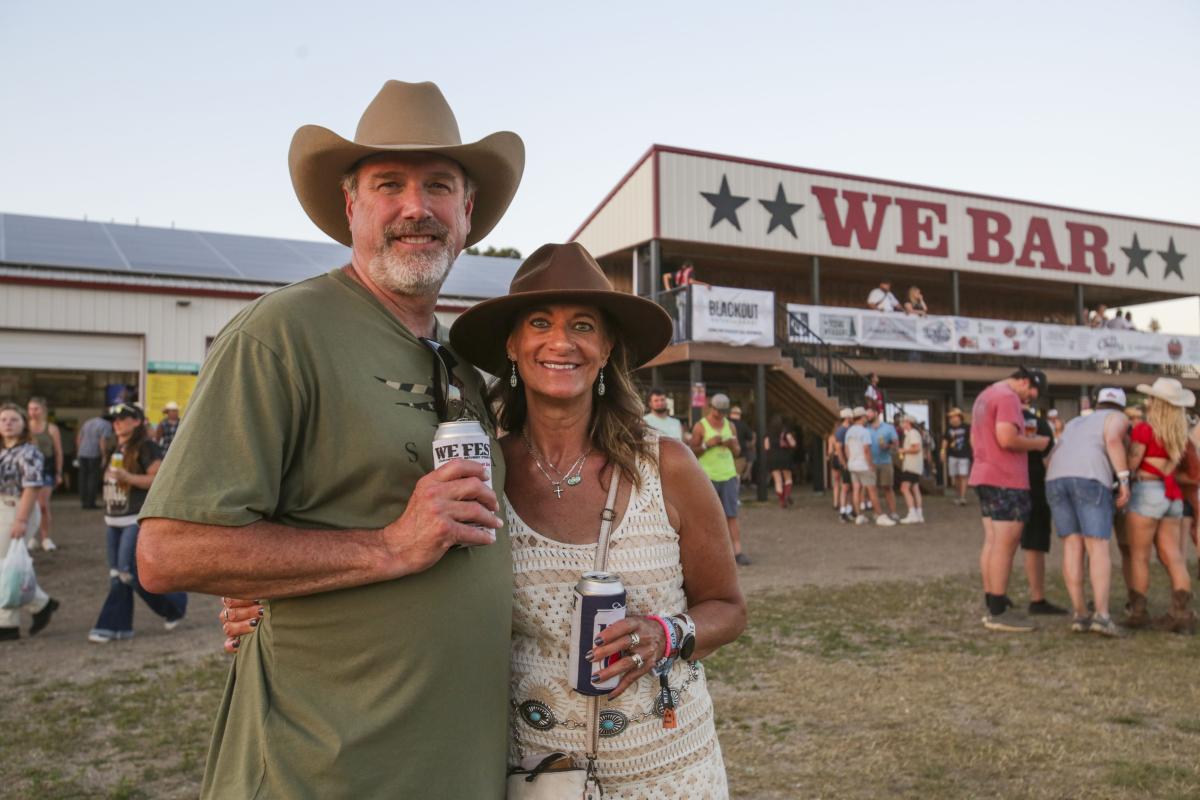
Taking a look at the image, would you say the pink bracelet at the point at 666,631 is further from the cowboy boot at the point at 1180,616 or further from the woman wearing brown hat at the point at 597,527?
the cowboy boot at the point at 1180,616

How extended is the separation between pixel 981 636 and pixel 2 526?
24.0ft

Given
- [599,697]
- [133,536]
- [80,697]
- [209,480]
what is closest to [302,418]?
[209,480]

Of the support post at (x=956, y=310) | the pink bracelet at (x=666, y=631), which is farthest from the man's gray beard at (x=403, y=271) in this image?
the support post at (x=956, y=310)

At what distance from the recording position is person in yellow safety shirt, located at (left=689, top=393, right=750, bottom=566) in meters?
9.00

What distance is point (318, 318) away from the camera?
5.82 feet

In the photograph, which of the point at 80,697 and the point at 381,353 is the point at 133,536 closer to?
the point at 80,697

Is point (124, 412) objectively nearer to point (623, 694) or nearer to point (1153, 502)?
point (623, 694)

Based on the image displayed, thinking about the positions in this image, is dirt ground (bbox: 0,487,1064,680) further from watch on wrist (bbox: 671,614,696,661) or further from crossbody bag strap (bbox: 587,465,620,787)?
watch on wrist (bbox: 671,614,696,661)

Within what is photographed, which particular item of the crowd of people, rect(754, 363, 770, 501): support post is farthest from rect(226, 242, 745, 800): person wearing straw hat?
rect(754, 363, 770, 501): support post

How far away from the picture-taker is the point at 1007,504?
6359mm

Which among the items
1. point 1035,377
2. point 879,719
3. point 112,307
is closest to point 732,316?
point 1035,377

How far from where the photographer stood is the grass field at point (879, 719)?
3.71 m

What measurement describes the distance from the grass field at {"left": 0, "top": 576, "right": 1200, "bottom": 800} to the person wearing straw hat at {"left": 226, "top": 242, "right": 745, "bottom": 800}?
189cm

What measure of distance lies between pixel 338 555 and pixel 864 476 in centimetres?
1262
